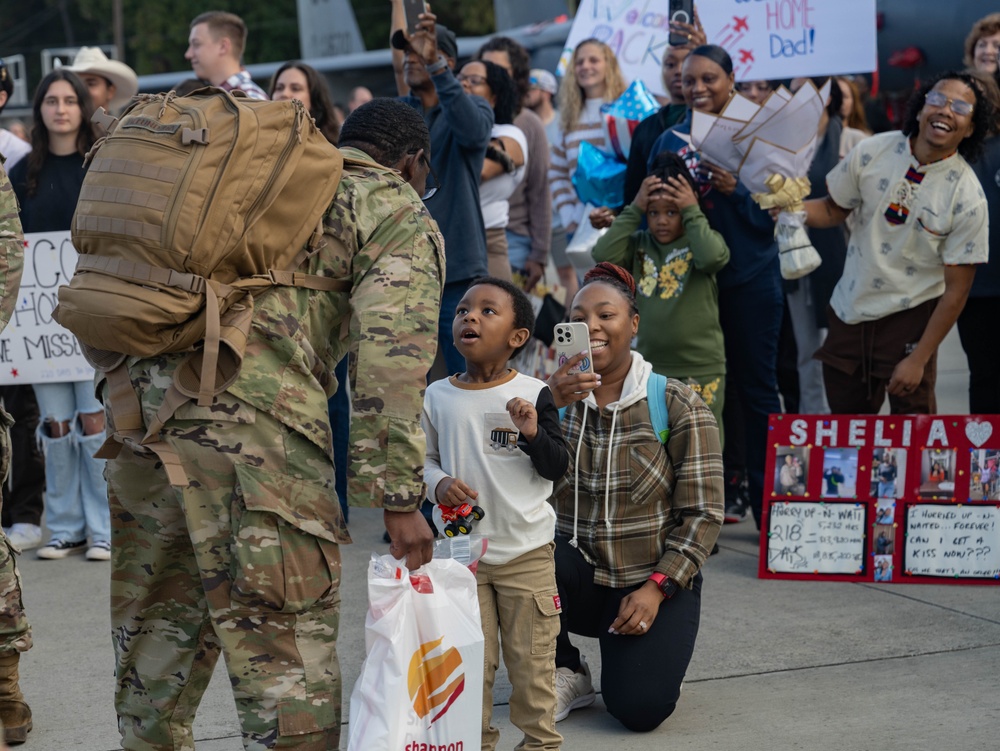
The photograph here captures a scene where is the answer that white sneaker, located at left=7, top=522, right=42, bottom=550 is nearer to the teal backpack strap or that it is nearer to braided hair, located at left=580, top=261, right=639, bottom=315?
braided hair, located at left=580, top=261, right=639, bottom=315

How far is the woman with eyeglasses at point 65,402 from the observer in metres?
5.94

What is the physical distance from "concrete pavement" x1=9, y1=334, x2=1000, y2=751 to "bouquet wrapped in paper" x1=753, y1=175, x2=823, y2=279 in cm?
130

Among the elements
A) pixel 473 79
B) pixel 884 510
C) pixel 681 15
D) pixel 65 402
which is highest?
pixel 681 15

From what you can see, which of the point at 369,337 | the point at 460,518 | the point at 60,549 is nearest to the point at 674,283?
the point at 460,518

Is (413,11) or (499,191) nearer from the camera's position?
(413,11)

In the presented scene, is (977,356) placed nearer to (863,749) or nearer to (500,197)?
(500,197)

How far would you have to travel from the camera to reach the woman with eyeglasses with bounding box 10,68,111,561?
19.5 ft

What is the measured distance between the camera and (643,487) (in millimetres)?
3959

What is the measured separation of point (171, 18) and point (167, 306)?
3770cm

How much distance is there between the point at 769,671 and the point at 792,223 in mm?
2035

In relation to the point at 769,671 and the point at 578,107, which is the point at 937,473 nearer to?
the point at 769,671

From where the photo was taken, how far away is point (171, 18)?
37.8 m

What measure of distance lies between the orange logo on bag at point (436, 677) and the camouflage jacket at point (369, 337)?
0.37 metres

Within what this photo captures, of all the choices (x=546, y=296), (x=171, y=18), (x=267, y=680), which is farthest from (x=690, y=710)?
(x=171, y=18)
